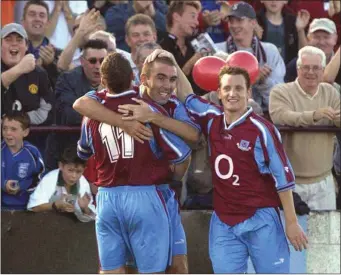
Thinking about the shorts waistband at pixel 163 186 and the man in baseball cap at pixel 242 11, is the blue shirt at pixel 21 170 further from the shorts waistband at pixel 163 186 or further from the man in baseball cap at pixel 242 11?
the man in baseball cap at pixel 242 11

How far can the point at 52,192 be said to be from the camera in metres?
10.8

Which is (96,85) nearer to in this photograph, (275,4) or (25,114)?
(25,114)

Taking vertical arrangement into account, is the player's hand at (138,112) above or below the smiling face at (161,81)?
below

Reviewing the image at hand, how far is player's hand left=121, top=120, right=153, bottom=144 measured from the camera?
28.2 feet

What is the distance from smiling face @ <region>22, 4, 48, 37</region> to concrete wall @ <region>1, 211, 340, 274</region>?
2.51m

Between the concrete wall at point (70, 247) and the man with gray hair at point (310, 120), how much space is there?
27cm

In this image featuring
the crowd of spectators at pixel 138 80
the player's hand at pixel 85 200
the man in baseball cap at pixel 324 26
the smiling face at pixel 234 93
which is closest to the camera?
the smiling face at pixel 234 93

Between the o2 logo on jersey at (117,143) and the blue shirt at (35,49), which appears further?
the blue shirt at (35,49)

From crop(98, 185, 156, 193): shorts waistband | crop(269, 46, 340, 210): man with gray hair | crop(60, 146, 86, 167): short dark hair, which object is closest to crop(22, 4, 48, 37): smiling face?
crop(60, 146, 86, 167): short dark hair

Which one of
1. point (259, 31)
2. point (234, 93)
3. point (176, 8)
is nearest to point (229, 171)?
point (234, 93)

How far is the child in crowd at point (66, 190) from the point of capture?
Result: 35.4ft

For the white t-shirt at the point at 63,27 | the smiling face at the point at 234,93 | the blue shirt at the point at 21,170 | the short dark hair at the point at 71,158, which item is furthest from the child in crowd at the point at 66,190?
the white t-shirt at the point at 63,27

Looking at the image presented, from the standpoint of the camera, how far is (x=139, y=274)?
8.77m

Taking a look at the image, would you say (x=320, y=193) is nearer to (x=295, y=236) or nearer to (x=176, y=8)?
(x=295, y=236)
